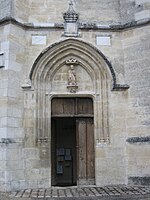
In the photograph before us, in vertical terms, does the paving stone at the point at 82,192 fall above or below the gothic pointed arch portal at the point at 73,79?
below

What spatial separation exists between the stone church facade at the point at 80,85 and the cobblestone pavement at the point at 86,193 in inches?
16.0

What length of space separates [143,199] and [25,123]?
131 inches

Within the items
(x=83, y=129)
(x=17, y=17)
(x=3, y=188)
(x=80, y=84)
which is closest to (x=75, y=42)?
(x=80, y=84)

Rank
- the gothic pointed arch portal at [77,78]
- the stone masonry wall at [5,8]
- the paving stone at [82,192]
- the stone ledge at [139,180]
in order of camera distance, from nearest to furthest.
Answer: the paving stone at [82,192]
the stone ledge at [139,180]
the stone masonry wall at [5,8]
the gothic pointed arch portal at [77,78]

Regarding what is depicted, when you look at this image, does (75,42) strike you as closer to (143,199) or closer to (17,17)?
(17,17)

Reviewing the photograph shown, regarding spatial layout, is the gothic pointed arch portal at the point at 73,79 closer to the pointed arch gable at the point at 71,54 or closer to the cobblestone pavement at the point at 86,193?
the pointed arch gable at the point at 71,54

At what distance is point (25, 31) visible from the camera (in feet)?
25.8

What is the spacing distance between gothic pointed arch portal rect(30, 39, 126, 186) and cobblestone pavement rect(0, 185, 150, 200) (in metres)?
1.23

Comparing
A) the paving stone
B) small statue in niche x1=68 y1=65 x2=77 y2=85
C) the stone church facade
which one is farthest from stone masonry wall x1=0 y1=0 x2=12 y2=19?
the paving stone

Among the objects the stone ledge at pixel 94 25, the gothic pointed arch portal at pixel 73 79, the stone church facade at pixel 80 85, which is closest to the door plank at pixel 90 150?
the stone church facade at pixel 80 85

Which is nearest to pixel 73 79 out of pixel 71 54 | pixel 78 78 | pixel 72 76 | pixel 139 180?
pixel 72 76

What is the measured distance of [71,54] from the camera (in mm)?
8016

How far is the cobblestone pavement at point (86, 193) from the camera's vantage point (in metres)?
6.07

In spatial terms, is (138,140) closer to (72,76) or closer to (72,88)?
(72,88)
